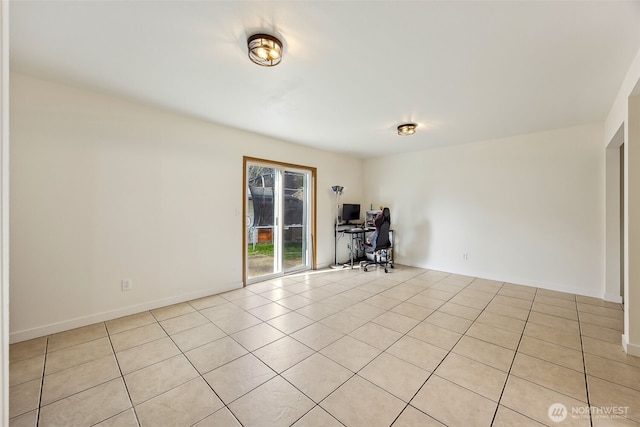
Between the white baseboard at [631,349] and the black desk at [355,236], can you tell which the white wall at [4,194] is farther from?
the black desk at [355,236]

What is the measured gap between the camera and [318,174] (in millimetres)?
5188

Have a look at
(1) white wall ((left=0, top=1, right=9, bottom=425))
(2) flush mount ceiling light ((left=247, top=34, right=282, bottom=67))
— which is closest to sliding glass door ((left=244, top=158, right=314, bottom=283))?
(2) flush mount ceiling light ((left=247, top=34, right=282, bottom=67))

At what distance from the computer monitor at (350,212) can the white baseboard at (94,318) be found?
3179 mm

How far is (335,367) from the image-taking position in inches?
78.8

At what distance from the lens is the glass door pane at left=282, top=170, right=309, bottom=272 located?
15.7 feet

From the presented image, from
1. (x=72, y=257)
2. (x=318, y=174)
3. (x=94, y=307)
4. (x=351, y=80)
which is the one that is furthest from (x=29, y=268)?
(x=318, y=174)

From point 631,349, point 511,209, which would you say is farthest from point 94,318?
point 511,209

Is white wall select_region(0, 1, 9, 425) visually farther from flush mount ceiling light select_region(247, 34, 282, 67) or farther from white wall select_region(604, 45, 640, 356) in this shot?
white wall select_region(604, 45, 640, 356)

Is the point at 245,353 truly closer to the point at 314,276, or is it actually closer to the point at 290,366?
the point at 290,366

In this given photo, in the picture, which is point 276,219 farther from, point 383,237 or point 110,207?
point 110,207

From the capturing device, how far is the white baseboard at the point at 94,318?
2.37 metres

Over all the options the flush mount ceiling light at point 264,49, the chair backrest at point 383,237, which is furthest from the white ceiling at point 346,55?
the chair backrest at point 383,237

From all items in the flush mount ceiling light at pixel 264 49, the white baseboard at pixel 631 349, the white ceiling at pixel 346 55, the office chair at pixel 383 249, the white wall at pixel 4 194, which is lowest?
the white baseboard at pixel 631 349

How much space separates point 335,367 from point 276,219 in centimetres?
299
